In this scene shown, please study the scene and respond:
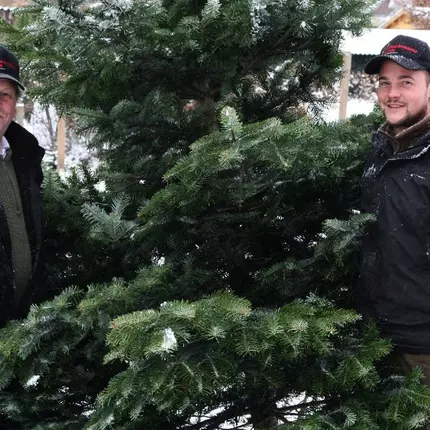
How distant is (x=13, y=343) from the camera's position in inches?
93.5

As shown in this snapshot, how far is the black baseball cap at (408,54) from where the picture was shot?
2584mm

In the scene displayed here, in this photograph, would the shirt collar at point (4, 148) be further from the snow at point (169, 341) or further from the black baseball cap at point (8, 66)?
the snow at point (169, 341)

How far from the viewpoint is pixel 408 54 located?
260cm

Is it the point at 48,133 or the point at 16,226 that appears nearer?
the point at 16,226

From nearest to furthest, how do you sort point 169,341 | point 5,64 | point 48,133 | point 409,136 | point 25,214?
point 169,341 → point 409,136 → point 5,64 → point 25,214 → point 48,133

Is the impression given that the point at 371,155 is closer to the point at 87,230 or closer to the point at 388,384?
the point at 388,384

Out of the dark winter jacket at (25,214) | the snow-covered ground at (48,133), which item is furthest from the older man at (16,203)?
the snow-covered ground at (48,133)

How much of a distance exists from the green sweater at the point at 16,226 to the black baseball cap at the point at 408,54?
1.65 meters

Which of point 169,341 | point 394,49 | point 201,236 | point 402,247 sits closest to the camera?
point 169,341

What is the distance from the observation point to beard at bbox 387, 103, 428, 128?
262 centimetres

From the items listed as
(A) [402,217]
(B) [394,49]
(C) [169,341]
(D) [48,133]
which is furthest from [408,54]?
(D) [48,133]

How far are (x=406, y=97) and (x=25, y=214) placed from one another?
5.56 ft

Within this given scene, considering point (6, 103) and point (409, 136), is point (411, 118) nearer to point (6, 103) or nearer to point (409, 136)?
point (409, 136)

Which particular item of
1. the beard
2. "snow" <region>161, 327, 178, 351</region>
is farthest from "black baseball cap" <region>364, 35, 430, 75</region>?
"snow" <region>161, 327, 178, 351</region>
